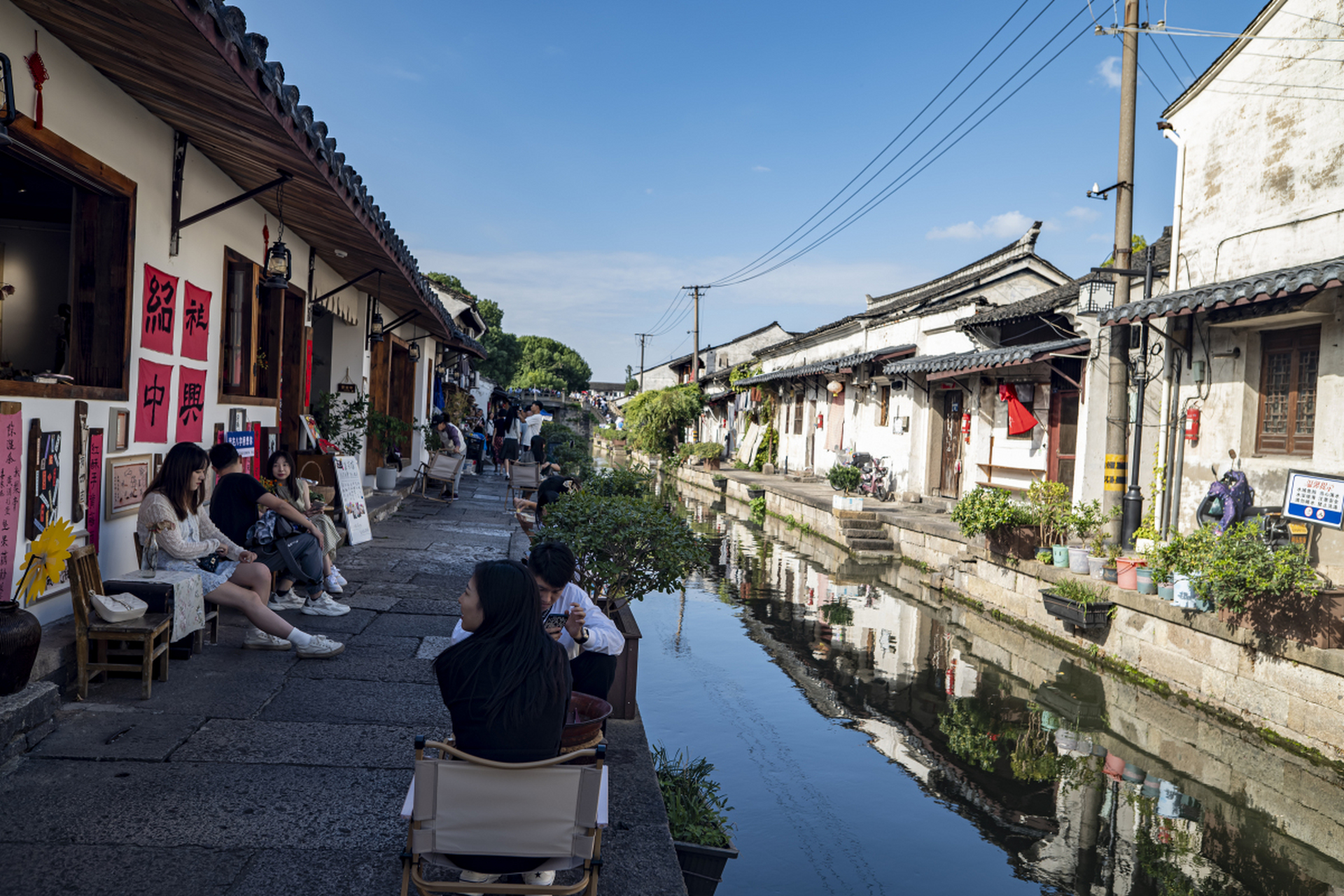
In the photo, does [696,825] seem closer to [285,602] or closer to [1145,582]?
[285,602]

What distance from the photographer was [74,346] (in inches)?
205

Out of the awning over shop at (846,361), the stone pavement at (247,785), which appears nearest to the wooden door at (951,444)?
the awning over shop at (846,361)

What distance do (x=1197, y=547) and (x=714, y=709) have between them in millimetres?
4206

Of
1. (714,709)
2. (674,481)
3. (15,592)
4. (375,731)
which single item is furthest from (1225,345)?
(674,481)

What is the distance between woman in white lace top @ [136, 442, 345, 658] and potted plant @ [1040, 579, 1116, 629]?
6735mm

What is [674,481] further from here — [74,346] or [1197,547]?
[74,346]

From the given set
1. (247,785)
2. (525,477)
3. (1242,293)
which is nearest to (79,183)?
(247,785)

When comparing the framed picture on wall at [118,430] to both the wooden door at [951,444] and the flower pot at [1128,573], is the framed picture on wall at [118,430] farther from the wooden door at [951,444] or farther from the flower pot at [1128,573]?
the wooden door at [951,444]

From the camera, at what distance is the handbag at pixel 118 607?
14.3 feet

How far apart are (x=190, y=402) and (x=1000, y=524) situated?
8.42 metres

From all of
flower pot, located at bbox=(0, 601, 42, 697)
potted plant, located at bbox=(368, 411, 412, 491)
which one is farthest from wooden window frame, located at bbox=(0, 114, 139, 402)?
potted plant, located at bbox=(368, 411, 412, 491)

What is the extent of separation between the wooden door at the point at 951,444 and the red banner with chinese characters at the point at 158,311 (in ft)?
44.4

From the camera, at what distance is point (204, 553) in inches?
205

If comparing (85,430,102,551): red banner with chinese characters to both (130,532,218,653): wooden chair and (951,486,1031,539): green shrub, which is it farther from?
(951,486,1031,539): green shrub
